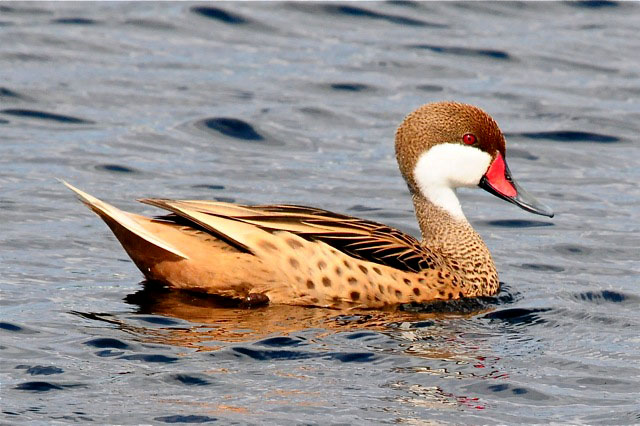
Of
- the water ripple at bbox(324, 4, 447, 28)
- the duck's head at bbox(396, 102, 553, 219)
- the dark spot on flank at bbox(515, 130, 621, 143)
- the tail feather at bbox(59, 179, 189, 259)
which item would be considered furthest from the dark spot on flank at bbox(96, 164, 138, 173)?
the water ripple at bbox(324, 4, 447, 28)

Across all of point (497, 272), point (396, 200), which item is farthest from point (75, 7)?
point (497, 272)

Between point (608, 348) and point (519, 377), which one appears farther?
point (608, 348)

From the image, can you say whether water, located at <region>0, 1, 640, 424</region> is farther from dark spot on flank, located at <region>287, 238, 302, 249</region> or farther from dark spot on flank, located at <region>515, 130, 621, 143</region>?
dark spot on flank, located at <region>287, 238, 302, 249</region>

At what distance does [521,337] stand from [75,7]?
10.9 metres

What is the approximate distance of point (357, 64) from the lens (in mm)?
16234

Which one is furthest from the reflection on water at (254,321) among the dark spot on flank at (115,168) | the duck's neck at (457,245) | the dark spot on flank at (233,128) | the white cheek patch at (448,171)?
the dark spot on flank at (233,128)

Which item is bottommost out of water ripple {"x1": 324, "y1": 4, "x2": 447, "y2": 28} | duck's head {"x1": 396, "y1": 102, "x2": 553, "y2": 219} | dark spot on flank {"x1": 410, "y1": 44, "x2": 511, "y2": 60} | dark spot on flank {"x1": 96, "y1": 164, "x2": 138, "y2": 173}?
dark spot on flank {"x1": 96, "y1": 164, "x2": 138, "y2": 173}

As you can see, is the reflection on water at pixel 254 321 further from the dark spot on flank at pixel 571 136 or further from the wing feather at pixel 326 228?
the dark spot on flank at pixel 571 136

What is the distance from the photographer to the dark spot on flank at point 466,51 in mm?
16891

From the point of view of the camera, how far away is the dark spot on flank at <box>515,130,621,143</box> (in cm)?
1427

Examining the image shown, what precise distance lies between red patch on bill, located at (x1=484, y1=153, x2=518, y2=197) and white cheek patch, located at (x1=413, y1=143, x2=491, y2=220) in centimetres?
6

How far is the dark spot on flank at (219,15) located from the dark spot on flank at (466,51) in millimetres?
2328

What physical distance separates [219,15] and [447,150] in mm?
8798

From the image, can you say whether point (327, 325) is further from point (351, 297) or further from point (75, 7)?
point (75, 7)
